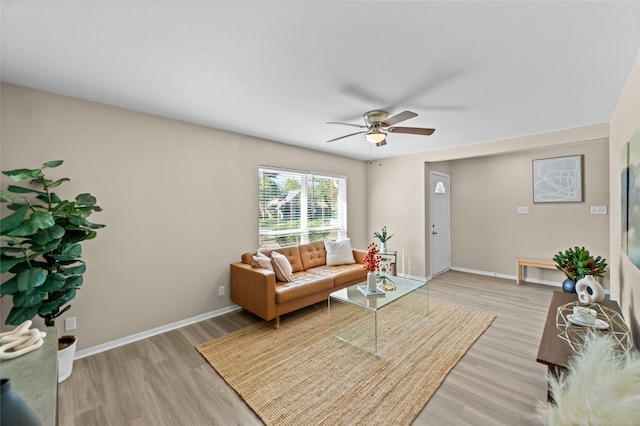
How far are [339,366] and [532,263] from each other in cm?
420

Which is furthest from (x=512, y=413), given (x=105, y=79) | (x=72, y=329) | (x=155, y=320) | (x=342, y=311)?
(x=105, y=79)

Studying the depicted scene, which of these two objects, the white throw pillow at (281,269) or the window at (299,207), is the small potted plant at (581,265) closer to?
the white throw pillow at (281,269)

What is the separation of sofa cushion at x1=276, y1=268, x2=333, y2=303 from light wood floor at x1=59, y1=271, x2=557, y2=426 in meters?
0.79

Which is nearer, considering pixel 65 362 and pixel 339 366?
pixel 65 362

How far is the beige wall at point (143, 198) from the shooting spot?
2443 millimetres

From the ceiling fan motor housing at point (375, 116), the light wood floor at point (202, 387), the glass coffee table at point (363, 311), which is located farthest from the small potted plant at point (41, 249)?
the ceiling fan motor housing at point (375, 116)

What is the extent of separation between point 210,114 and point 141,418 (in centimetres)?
282

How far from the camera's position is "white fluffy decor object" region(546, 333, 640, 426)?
20.3 inches

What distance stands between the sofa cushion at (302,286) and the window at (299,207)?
0.87m

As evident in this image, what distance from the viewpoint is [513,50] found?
1826 mm

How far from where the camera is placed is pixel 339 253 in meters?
4.46

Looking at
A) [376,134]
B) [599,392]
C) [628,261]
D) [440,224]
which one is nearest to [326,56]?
[376,134]

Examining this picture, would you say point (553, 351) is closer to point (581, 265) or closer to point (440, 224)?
point (581, 265)

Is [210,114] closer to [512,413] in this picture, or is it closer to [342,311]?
[342,311]
